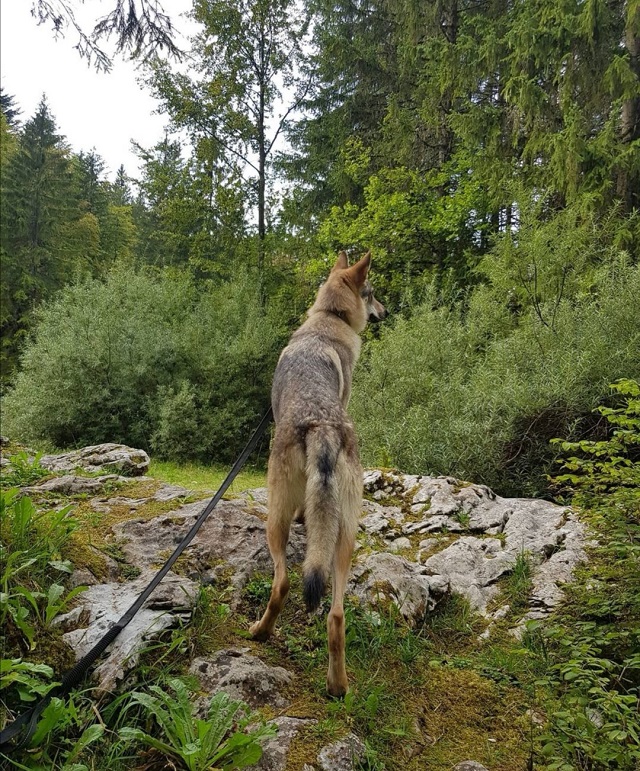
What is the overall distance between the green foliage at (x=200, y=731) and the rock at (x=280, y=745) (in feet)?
0.17

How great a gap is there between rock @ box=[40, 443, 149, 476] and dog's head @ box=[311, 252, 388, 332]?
2498 mm

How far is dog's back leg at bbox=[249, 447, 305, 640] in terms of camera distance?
245 centimetres

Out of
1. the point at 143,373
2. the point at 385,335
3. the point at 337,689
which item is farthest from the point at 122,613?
the point at 143,373

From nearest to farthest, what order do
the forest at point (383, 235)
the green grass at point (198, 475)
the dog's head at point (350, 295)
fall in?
A: the dog's head at point (350, 295), the forest at point (383, 235), the green grass at point (198, 475)

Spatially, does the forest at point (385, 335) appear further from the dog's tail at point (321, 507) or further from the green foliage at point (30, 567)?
the dog's tail at point (321, 507)

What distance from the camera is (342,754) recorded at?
1913 millimetres

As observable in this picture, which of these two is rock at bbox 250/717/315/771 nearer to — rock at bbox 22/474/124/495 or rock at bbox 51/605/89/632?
rock at bbox 51/605/89/632

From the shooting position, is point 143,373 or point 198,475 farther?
point 143,373

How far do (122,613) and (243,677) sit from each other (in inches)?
26.1

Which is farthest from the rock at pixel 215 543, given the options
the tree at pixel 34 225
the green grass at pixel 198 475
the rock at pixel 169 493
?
the tree at pixel 34 225

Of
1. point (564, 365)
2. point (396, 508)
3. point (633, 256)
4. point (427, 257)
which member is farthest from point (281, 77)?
point (396, 508)

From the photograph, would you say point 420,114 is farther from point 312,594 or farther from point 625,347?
point 312,594

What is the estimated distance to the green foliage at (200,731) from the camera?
67.4 inches

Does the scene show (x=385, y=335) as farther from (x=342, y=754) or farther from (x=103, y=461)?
(x=342, y=754)
